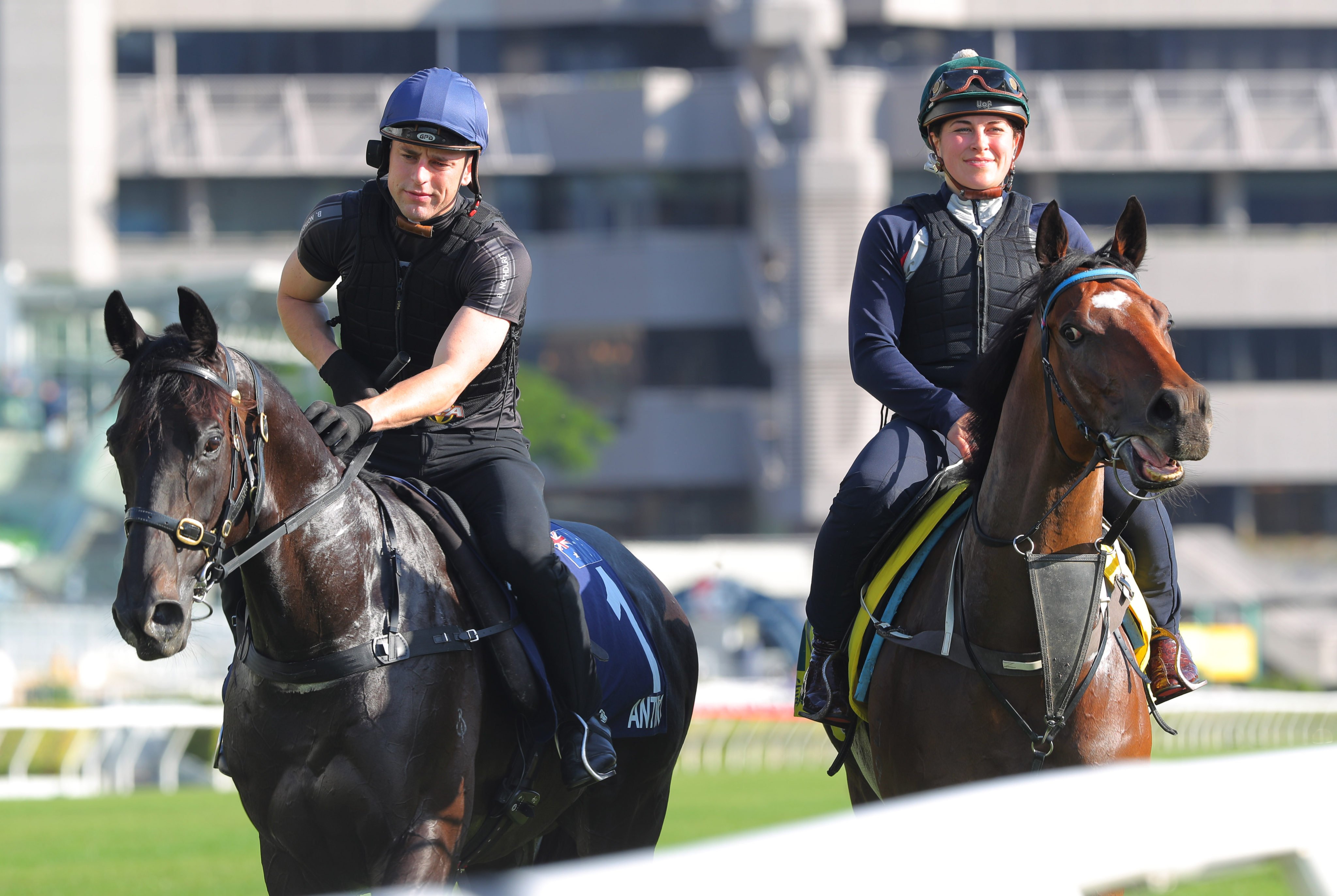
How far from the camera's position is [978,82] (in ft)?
17.5

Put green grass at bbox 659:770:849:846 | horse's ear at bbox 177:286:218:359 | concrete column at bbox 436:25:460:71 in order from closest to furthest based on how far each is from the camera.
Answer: horse's ear at bbox 177:286:218:359, green grass at bbox 659:770:849:846, concrete column at bbox 436:25:460:71

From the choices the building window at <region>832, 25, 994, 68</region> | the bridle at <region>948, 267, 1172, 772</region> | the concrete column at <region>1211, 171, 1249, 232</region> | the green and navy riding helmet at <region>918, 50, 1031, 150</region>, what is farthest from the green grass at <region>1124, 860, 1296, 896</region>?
the concrete column at <region>1211, 171, 1249, 232</region>

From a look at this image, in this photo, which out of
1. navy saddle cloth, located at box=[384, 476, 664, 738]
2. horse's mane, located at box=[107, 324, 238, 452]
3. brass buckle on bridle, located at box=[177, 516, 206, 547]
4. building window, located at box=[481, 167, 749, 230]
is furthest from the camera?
building window, located at box=[481, 167, 749, 230]

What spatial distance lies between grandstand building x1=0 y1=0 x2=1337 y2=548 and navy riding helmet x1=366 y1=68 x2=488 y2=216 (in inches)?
1491

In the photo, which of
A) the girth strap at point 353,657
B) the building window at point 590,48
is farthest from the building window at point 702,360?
the girth strap at point 353,657

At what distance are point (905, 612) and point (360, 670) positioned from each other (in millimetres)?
1649

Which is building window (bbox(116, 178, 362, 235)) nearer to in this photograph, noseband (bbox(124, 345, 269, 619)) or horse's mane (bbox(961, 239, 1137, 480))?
horse's mane (bbox(961, 239, 1137, 480))

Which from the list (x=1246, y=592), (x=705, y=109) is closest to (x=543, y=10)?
(x=705, y=109)

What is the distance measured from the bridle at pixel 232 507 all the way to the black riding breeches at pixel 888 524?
1.69 metres

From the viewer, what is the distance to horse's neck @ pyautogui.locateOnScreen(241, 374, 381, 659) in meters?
4.29

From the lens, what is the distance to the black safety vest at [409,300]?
503 cm

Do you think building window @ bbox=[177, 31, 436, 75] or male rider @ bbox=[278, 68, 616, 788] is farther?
building window @ bbox=[177, 31, 436, 75]

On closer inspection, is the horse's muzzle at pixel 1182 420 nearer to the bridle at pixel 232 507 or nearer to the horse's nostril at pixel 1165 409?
the horse's nostril at pixel 1165 409

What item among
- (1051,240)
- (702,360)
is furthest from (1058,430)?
(702,360)
